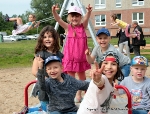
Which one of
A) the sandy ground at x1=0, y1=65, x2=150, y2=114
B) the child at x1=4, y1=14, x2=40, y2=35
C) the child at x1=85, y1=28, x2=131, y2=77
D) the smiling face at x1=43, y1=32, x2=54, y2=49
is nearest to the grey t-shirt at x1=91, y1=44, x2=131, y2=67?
the child at x1=85, y1=28, x2=131, y2=77

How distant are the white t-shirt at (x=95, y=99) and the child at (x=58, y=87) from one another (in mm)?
655

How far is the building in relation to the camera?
Answer: 1463 inches

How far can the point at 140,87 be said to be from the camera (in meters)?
3.32

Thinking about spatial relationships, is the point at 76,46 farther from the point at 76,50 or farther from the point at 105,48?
the point at 105,48

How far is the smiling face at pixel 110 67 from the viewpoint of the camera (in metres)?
2.67

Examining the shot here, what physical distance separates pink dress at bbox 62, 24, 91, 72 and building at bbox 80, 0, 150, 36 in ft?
108

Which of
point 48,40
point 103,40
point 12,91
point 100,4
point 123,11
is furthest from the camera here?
point 100,4

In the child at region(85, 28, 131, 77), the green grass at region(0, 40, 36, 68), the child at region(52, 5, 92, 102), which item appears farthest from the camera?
the green grass at region(0, 40, 36, 68)

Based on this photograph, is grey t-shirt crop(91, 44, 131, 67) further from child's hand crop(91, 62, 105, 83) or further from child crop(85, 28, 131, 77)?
child's hand crop(91, 62, 105, 83)

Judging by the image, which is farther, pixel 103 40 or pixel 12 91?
pixel 12 91

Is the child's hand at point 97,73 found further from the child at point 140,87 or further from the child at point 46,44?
the child at point 46,44

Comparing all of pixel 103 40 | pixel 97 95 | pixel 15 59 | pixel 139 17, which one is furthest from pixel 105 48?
pixel 139 17

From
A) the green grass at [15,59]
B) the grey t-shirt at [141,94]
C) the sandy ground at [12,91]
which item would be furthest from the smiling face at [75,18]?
the green grass at [15,59]

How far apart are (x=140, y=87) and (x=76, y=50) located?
1.57m
